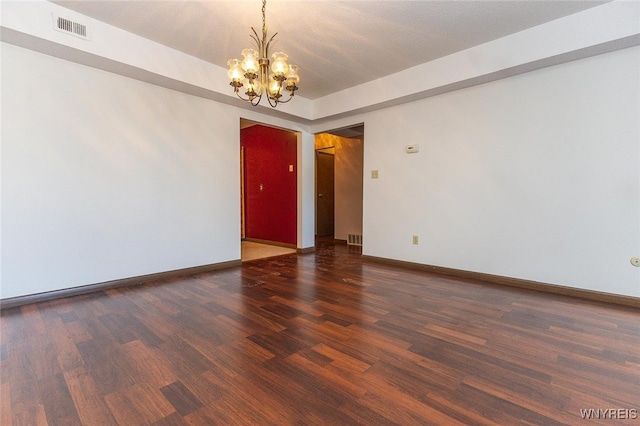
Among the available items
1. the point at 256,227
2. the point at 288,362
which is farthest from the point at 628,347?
the point at 256,227

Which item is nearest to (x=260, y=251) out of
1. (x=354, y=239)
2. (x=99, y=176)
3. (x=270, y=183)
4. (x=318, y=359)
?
(x=270, y=183)

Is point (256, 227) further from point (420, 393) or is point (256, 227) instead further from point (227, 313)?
point (420, 393)

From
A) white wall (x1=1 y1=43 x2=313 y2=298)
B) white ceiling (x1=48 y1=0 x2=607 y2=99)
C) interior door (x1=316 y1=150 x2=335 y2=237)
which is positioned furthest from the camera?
interior door (x1=316 y1=150 x2=335 y2=237)

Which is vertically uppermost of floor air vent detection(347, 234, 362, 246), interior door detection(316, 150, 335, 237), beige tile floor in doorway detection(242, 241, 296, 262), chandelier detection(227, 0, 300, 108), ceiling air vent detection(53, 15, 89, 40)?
ceiling air vent detection(53, 15, 89, 40)

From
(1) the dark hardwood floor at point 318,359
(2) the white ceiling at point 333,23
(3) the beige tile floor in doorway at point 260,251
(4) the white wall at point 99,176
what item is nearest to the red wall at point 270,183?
(3) the beige tile floor in doorway at point 260,251

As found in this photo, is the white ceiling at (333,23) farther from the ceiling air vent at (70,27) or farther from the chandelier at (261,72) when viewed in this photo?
the chandelier at (261,72)

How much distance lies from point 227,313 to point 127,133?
2.43m

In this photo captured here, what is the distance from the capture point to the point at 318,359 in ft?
5.84

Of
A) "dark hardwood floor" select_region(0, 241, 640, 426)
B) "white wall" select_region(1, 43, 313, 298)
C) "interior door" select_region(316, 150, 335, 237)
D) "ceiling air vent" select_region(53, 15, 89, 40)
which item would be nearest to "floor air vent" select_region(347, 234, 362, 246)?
"interior door" select_region(316, 150, 335, 237)

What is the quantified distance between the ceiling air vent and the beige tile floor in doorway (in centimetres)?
336

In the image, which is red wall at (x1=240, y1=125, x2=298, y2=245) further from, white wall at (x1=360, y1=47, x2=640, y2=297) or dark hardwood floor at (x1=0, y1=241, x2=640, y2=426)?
dark hardwood floor at (x1=0, y1=241, x2=640, y2=426)

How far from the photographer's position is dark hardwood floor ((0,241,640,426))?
134 cm

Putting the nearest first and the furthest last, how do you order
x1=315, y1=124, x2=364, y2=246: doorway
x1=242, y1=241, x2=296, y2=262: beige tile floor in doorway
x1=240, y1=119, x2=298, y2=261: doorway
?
x1=242, y1=241, x2=296, y2=262: beige tile floor in doorway < x1=240, y1=119, x2=298, y2=261: doorway < x1=315, y1=124, x2=364, y2=246: doorway

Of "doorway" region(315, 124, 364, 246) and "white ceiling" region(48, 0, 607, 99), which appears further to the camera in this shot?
"doorway" region(315, 124, 364, 246)
